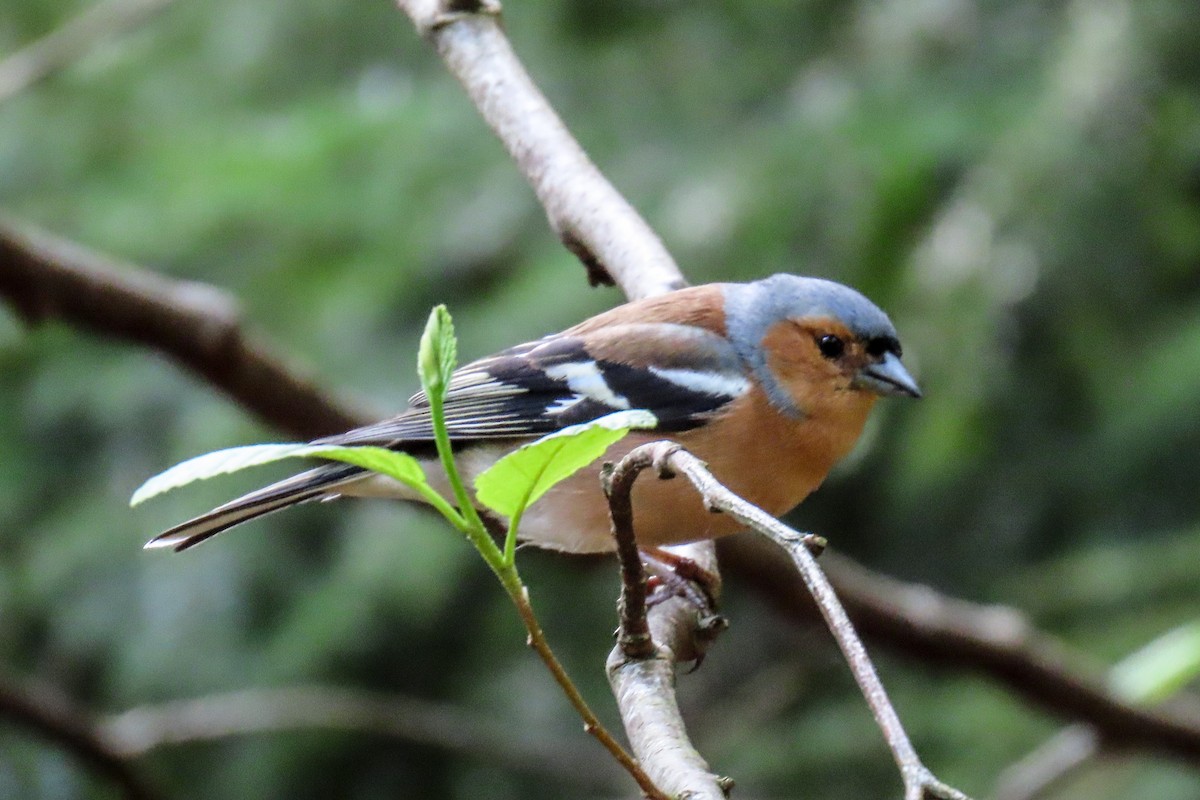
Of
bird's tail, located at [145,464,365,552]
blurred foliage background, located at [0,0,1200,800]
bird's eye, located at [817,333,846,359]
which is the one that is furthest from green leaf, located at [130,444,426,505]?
blurred foliage background, located at [0,0,1200,800]

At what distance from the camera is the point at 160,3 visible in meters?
3.37

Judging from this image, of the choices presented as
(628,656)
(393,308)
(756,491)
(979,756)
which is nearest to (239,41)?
(393,308)

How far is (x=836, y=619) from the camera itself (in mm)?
973

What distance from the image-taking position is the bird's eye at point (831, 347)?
109 inches

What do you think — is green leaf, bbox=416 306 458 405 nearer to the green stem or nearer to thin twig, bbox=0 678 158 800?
→ the green stem

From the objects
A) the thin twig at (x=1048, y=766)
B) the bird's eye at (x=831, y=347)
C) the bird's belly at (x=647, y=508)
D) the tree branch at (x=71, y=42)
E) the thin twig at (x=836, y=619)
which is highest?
the tree branch at (x=71, y=42)

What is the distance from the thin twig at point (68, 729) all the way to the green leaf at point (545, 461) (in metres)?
2.41

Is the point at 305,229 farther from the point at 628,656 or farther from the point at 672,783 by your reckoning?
the point at 672,783

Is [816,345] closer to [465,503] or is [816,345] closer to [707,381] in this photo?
[707,381]

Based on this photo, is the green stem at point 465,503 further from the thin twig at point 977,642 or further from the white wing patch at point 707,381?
the thin twig at point 977,642

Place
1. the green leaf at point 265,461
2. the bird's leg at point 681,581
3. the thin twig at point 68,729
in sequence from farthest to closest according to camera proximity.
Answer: the thin twig at point 68,729 → the bird's leg at point 681,581 → the green leaf at point 265,461

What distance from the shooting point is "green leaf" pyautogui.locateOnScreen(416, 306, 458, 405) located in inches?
45.6

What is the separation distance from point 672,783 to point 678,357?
154 cm

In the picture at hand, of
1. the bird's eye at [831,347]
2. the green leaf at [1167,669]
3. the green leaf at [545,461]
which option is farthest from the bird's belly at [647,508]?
the green leaf at [545,461]
